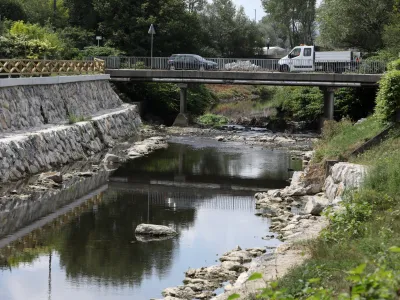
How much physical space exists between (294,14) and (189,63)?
32.6m

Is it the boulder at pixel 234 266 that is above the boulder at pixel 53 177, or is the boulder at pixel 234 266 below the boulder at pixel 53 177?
below

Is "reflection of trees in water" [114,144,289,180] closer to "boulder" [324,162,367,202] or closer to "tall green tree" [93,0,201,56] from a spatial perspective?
"boulder" [324,162,367,202]

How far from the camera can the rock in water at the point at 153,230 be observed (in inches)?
720

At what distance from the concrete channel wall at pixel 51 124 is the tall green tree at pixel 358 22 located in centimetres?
2087

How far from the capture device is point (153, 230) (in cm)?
1833

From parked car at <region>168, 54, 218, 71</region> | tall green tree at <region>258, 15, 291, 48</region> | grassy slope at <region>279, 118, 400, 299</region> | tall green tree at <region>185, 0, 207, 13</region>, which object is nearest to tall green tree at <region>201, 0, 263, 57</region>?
tall green tree at <region>185, 0, 207, 13</region>

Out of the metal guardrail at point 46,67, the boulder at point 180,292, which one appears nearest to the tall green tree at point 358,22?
the metal guardrail at point 46,67

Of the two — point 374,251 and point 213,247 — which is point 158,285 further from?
point 374,251

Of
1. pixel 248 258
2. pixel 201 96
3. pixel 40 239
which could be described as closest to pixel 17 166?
pixel 40 239

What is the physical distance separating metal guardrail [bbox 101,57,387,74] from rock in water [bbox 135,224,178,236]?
27.5 meters

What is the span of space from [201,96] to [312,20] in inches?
1185

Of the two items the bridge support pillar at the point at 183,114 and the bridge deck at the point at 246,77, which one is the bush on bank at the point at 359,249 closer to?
the bridge deck at the point at 246,77

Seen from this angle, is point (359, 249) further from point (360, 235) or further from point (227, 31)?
point (227, 31)

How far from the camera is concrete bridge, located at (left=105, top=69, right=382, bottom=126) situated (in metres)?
42.2
